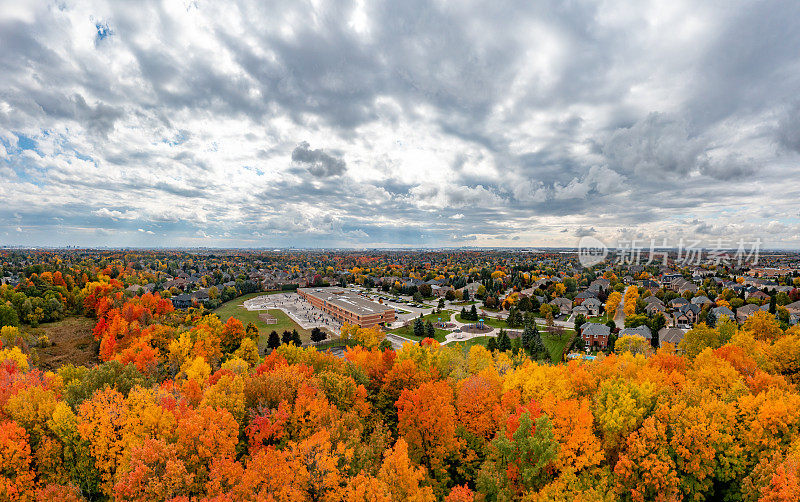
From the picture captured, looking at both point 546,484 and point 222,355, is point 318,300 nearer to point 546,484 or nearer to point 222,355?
point 222,355

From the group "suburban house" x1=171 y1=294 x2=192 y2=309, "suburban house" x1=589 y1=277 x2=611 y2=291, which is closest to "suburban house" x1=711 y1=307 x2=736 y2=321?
"suburban house" x1=589 y1=277 x2=611 y2=291

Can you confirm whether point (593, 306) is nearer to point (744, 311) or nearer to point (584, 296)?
point (584, 296)

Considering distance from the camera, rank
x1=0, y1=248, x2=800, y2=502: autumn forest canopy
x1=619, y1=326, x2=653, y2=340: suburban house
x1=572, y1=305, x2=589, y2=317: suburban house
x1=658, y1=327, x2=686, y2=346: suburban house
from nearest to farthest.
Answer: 1. x1=0, y1=248, x2=800, y2=502: autumn forest canopy
2. x1=658, y1=327, x2=686, y2=346: suburban house
3. x1=619, y1=326, x2=653, y2=340: suburban house
4. x1=572, y1=305, x2=589, y2=317: suburban house

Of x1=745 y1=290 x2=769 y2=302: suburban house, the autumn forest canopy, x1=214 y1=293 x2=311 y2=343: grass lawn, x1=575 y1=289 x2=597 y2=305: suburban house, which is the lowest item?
x1=214 y1=293 x2=311 y2=343: grass lawn

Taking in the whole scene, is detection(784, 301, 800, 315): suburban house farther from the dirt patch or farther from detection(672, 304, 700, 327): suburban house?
the dirt patch

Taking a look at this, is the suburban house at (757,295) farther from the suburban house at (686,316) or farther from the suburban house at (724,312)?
the suburban house at (686,316)

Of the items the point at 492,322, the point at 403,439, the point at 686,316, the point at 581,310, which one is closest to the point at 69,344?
the point at 403,439

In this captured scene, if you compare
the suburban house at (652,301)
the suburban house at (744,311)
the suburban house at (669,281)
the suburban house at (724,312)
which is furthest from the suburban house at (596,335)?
the suburban house at (669,281)
